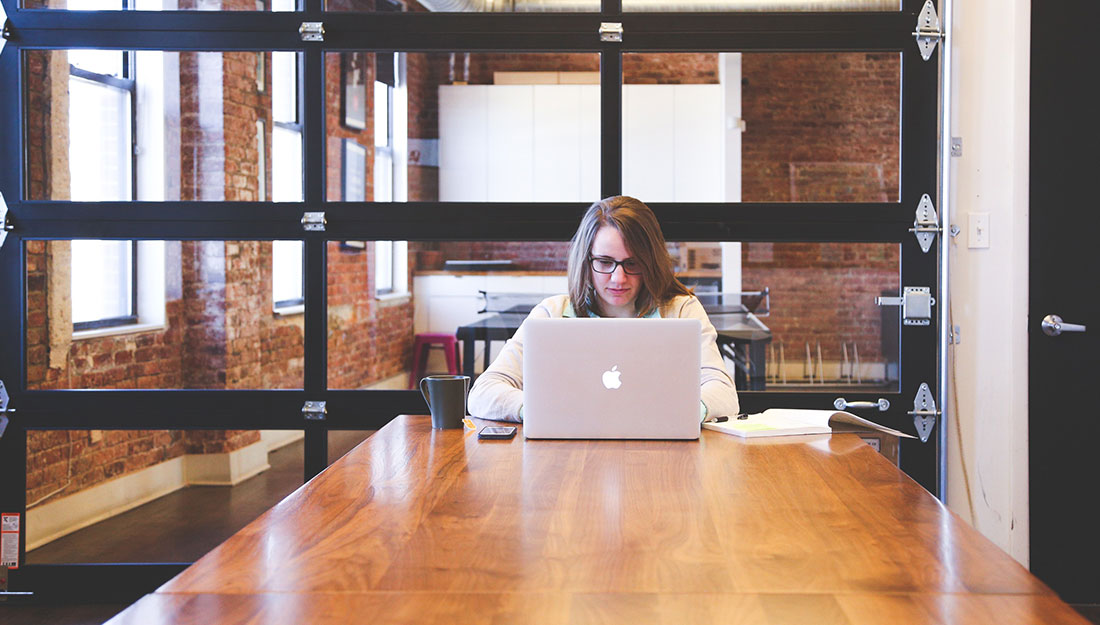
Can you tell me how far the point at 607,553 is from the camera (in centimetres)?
121

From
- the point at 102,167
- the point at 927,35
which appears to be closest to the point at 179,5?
the point at 102,167

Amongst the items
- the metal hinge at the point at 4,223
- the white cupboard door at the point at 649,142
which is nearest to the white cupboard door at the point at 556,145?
the white cupboard door at the point at 649,142

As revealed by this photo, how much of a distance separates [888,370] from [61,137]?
9.67ft

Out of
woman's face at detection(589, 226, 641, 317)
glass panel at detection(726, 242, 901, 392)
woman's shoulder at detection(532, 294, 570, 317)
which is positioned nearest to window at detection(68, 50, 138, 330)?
woman's shoulder at detection(532, 294, 570, 317)

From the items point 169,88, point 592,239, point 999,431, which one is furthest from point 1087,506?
point 169,88

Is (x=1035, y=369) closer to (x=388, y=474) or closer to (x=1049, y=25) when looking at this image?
(x=1049, y=25)

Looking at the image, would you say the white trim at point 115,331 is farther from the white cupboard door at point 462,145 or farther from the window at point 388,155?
the white cupboard door at point 462,145

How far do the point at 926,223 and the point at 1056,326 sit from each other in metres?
0.53

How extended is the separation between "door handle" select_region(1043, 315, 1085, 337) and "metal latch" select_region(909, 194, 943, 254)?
0.44m

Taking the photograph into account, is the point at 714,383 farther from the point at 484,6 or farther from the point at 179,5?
the point at 179,5

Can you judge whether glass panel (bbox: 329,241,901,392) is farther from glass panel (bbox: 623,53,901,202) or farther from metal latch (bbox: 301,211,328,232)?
glass panel (bbox: 623,53,901,202)

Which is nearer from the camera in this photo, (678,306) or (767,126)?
(678,306)

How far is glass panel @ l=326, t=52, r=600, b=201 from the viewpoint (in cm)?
330

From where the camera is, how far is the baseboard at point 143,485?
11.6 ft
